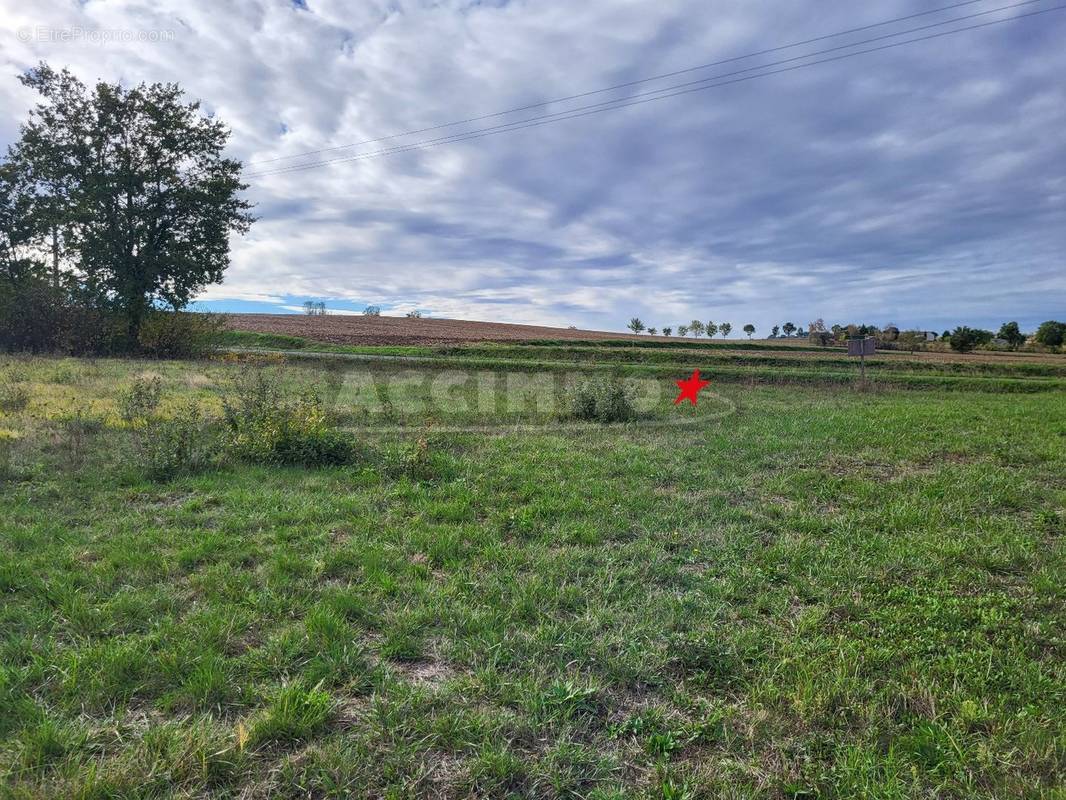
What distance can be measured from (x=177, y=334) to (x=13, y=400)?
64.8 feet

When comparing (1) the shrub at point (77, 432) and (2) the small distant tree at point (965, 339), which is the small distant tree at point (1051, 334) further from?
(1) the shrub at point (77, 432)

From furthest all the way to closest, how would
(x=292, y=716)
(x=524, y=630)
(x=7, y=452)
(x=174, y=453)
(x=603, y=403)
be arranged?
(x=603, y=403) < (x=7, y=452) < (x=174, y=453) < (x=524, y=630) < (x=292, y=716)

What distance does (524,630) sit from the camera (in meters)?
3.38

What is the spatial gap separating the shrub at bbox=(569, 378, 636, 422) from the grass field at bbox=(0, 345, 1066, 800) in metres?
5.15

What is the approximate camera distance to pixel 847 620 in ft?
11.9

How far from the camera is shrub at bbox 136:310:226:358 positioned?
26.8 m

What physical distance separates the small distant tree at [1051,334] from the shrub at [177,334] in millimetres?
81790

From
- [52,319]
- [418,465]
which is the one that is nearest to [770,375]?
[418,465]

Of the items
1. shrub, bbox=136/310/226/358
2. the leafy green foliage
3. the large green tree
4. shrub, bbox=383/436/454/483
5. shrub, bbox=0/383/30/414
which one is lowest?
the leafy green foliage

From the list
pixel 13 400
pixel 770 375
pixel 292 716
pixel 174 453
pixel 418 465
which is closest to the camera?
pixel 292 716

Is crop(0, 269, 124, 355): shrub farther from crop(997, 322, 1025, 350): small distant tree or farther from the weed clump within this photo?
crop(997, 322, 1025, 350): small distant tree

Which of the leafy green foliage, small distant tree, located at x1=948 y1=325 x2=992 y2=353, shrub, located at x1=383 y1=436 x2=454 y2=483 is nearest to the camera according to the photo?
the leafy green foliage

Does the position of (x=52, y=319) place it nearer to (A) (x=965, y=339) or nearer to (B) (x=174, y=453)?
(B) (x=174, y=453)

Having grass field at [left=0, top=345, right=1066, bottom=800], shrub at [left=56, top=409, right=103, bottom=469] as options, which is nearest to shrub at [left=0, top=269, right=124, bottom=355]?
shrub at [left=56, top=409, right=103, bottom=469]
